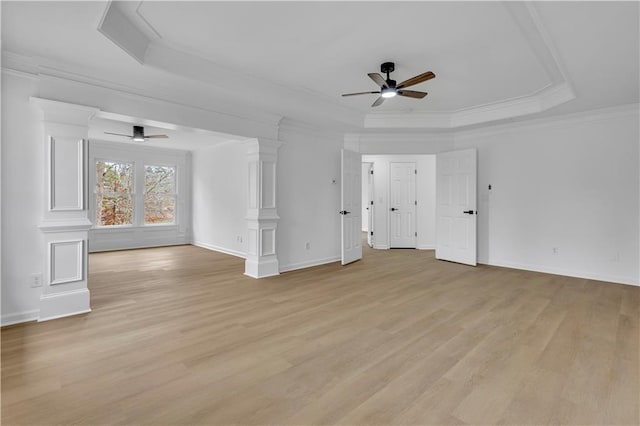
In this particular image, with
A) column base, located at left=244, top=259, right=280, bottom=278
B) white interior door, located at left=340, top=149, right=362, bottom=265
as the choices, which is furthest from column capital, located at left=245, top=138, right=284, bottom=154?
column base, located at left=244, top=259, right=280, bottom=278

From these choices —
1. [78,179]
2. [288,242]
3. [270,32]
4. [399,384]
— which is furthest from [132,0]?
[288,242]

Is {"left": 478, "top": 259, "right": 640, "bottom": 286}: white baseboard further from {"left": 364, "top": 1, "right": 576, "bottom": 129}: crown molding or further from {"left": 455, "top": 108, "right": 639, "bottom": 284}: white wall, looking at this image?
{"left": 364, "top": 1, "right": 576, "bottom": 129}: crown molding

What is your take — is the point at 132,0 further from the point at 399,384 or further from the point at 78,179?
the point at 399,384

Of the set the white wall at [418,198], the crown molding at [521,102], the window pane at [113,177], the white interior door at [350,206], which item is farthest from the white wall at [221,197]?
the white wall at [418,198]

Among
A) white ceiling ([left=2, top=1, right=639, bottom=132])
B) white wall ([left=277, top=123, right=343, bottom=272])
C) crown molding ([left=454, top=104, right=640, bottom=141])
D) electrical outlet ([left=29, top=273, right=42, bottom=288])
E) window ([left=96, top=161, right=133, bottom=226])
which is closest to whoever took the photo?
white ceiling ([left=2, top=1, right=639, bottom=132])

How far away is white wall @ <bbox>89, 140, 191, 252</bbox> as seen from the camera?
23.2 feet

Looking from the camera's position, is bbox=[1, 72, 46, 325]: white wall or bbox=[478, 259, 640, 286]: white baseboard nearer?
bbox=[1, 72, 46, 325]: white wall

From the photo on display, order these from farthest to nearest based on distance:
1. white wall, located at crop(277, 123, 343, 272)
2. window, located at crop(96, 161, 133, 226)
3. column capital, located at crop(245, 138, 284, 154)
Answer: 1. window, located at crop(96, 161, 133, 226)
2. white wall, located at crop(277, 123, 343, 272)
3. column capital, located at crop(245, 138, 284, 154)

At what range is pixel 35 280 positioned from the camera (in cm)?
312

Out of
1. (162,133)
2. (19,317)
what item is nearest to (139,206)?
(162,133)

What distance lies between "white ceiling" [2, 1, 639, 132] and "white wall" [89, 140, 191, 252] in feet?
15.3

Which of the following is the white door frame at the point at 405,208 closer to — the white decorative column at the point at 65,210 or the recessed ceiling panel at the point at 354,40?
the recessed ceiling panel at the point at 354,40

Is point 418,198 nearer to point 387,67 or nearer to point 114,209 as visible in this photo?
point 387,67

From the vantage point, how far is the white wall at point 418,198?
7926mm
